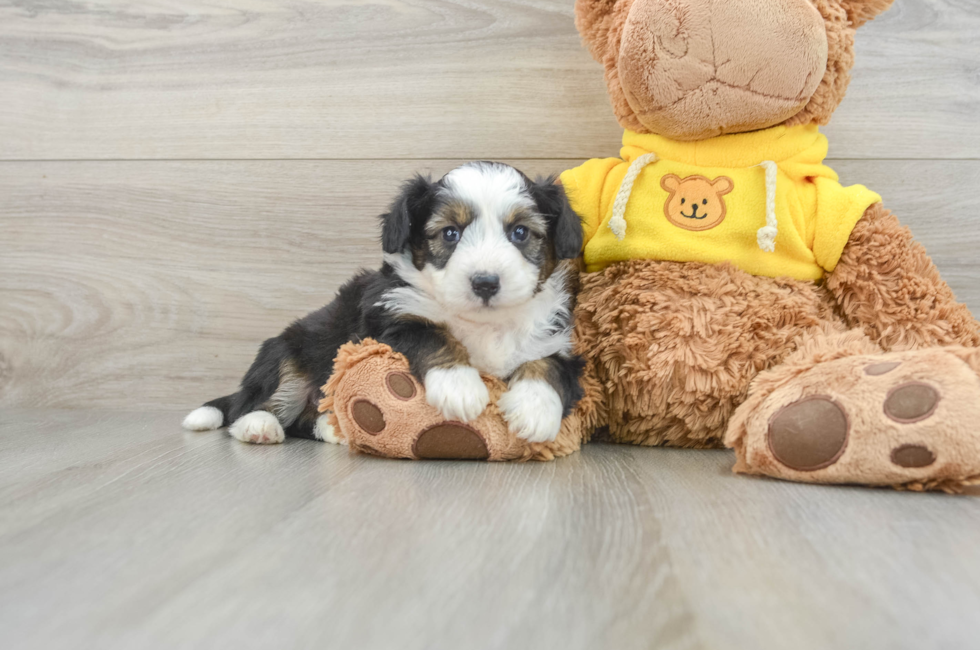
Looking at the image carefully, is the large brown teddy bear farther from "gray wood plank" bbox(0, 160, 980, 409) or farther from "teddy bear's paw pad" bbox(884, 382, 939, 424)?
"gray wood plank" bbox(0, 160, 980, 409)

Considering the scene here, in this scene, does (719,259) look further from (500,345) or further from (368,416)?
(368,416)

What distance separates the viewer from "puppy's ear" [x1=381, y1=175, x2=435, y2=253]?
5.05 ft

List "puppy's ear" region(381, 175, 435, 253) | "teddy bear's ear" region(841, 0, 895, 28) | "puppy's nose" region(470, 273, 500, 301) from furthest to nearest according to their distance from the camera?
"teddy bear's ear" region(841, 0, 895, 28) → "puppy's ear" region(381, 175, 435, 253) → "puppy's nose" region(470, 273, 500, 301)

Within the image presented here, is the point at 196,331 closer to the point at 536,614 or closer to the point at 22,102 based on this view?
the point at 22,102

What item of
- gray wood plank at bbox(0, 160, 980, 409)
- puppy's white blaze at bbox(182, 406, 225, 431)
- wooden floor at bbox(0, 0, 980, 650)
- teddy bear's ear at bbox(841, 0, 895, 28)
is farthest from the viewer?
gray wood plank at bbox(0, 160, 980, 409)

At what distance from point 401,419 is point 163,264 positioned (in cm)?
131

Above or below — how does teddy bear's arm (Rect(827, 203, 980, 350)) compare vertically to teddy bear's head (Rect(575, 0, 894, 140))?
below

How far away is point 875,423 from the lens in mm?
1230

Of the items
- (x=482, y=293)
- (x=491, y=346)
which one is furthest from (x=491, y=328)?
(x=482, y=293)

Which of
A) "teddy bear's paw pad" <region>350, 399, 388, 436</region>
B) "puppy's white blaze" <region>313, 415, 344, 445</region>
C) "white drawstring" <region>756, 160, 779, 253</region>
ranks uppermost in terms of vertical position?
"white drawstring" <region>756, 160, 779, 253</region>

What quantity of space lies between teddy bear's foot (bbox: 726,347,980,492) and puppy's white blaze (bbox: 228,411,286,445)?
1144mm

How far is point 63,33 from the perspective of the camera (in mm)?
2367

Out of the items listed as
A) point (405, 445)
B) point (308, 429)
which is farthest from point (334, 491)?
point (308, 429)

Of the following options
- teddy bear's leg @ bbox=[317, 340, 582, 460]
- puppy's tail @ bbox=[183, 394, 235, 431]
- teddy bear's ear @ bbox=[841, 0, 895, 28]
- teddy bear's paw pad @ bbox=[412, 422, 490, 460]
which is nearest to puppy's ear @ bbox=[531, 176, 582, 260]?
teddy bear's leg @ bbox=[317, 340, 582, 460]
